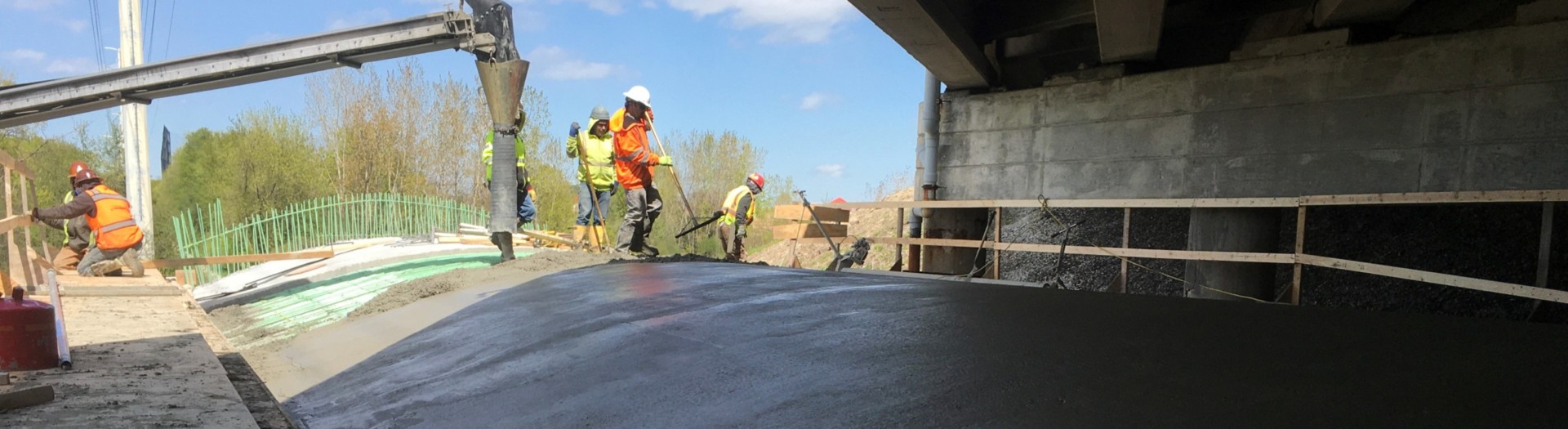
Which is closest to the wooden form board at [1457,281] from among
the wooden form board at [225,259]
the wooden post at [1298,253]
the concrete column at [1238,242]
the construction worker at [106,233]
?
the wooden post at [1298,253]

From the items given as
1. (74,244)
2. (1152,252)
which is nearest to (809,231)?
(1152,252)

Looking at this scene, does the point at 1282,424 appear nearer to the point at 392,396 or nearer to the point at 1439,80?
the point at 392,396

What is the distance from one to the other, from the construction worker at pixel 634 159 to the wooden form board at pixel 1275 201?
2641 millimetres

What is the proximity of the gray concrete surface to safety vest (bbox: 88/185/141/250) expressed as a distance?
922 centimetres

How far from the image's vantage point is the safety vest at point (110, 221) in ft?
27.5

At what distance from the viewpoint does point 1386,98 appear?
6.61 m

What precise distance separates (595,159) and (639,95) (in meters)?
1.52

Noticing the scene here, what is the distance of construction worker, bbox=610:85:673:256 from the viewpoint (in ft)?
28.0

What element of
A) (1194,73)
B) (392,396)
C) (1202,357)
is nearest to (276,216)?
(392,396)

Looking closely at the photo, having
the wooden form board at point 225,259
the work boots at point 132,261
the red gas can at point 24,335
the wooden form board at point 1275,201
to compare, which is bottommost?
the wooden form board at point 225,259

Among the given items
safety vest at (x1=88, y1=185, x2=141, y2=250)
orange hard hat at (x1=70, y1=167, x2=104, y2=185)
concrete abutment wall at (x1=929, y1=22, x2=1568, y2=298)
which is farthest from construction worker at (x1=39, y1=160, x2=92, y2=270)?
concrete abutment wall at (x1=929, y1=22, x2=1568, y2=298)

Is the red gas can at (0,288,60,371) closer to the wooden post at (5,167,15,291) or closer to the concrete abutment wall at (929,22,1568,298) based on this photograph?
the wooden post at (5,167,15,291)

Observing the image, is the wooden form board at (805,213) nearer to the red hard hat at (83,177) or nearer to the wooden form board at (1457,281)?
the wooden form board at (1457,281)

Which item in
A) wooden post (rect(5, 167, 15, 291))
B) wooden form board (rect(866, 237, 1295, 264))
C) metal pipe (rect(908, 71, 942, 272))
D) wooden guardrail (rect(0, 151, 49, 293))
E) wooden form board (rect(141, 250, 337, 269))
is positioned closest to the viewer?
wooden form board (rect(866, 237, 1295, 264))
